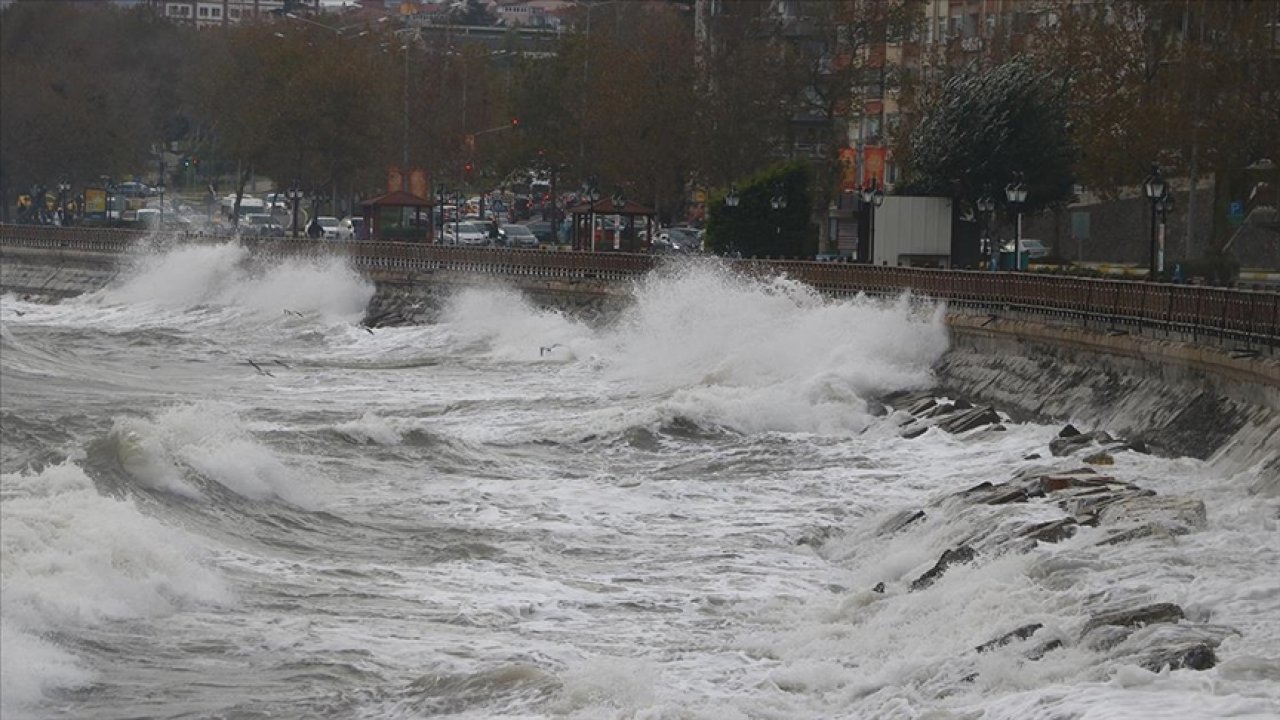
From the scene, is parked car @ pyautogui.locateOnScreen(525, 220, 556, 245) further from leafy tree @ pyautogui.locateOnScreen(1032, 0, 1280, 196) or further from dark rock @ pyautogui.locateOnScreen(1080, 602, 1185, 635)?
dark rock @ pyautogui.locateOnScreen(1080, 602, 1185, 635)

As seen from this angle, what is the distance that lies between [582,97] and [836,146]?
979cm

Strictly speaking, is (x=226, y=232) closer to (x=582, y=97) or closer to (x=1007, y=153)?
(x=582, y=97)

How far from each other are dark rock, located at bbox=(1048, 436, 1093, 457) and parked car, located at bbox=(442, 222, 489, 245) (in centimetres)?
5140

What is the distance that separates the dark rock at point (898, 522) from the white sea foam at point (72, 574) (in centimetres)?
681

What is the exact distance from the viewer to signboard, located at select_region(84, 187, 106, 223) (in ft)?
334

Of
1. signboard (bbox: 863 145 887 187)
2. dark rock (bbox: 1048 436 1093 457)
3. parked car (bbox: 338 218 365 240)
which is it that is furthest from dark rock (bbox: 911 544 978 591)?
parked car (bbox: 338 218 365 240)

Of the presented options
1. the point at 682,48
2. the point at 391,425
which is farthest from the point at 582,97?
the point at 391,425

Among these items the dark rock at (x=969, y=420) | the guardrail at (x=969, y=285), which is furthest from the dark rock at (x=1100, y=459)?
the dark rock at (x=969, y=420)

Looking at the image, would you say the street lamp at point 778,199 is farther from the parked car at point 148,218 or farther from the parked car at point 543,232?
the parked car at point 148,218

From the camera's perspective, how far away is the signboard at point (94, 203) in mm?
101938

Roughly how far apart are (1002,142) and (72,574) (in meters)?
37.4

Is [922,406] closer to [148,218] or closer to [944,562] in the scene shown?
[944,562]

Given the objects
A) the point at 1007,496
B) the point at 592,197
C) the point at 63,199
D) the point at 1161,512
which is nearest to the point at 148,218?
the point at 63,199

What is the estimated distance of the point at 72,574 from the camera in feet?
61.8
